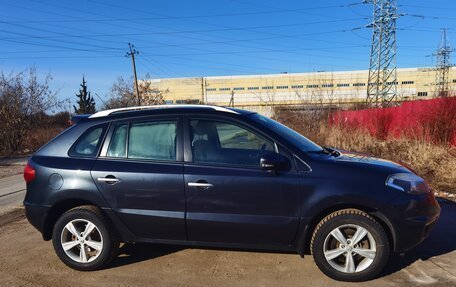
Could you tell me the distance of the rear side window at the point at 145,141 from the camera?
450 centimetres

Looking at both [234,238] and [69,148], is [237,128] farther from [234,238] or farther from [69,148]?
[69,148]

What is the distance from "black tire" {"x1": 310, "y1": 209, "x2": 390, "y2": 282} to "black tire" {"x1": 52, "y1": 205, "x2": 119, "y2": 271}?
2.17m

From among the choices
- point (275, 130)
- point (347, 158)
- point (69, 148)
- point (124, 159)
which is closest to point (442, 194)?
point (347, 158)

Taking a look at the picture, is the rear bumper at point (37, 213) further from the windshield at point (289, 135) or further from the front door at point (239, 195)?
the windshield at point (289, 135)

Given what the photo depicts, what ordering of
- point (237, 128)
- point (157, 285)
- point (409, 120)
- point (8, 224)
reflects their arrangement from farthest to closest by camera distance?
1. point (409, 120)
2. point (8, 224)
3. point (237, 128)
4. point (157, 285)

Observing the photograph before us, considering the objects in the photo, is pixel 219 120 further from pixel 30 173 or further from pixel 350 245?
pixel 30 173

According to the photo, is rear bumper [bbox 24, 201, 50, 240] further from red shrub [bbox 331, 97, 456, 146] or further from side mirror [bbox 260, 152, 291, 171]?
red shrub [bbox 331, 97, 456, 146]

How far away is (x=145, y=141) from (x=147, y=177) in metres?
0.44

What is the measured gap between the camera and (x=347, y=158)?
4.50m

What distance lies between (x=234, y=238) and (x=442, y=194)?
524 centimetres

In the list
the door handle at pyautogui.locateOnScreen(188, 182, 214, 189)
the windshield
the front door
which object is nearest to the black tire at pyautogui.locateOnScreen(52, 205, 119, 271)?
the front door

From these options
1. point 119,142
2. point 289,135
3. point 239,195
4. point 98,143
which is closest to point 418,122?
point 289,135

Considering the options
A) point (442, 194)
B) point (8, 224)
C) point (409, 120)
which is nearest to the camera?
point (8, 224)

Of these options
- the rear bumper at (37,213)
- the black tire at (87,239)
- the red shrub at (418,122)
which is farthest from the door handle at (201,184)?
the red shrub at (418,122)
